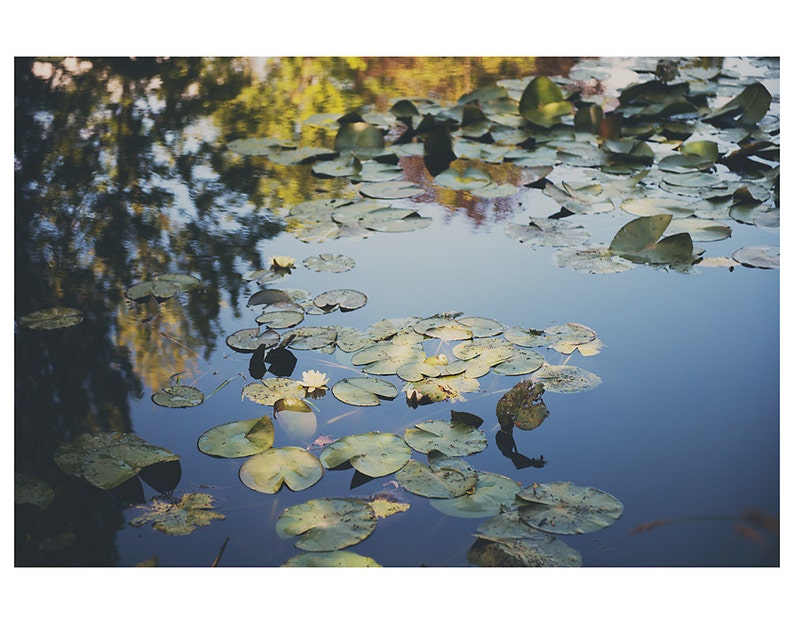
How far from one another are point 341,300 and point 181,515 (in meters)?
0.81

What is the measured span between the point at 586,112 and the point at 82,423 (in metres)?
2.32

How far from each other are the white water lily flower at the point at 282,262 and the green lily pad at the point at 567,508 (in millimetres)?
1062

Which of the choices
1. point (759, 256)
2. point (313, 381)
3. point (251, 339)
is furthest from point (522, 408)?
point (759, 256)

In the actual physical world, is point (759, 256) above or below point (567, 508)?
above

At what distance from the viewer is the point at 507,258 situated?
7.87 ft

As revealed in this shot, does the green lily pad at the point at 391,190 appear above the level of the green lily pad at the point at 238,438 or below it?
above

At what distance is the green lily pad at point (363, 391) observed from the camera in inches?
68.7

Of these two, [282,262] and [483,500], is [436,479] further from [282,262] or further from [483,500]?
[282,262]

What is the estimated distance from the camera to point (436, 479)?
1.51 m

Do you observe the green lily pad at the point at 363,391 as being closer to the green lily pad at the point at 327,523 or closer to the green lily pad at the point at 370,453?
the green lily pad at the point at 370,453

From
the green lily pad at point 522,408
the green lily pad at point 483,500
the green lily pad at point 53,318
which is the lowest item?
the green lily pad at point 483,500

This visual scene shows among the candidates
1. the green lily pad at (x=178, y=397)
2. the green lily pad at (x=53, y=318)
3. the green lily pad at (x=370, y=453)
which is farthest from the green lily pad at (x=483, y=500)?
the green lily pad at (x=53, y=318)

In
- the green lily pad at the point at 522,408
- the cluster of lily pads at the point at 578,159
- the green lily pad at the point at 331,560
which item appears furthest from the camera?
the cluster of lily pads at the point at 578,159

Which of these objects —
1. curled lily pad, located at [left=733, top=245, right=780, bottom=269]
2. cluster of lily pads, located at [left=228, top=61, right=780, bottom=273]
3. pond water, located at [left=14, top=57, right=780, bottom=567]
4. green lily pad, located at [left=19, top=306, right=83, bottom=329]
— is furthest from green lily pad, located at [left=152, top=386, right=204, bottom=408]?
curled lily pad, located at [left=733, top=245, right=780, bottom=269]
